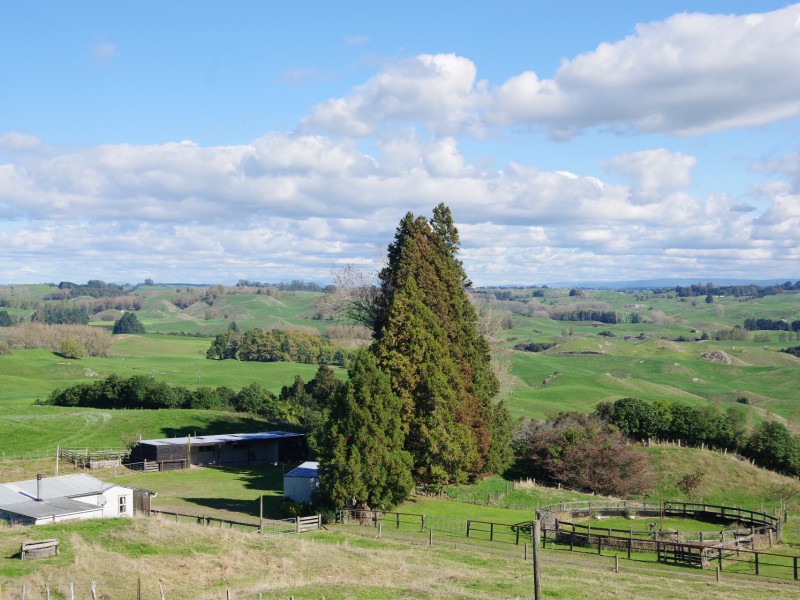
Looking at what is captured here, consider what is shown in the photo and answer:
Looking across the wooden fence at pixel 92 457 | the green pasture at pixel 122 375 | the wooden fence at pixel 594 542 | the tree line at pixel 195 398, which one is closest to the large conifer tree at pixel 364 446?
the wooden fence at pixel 594 542

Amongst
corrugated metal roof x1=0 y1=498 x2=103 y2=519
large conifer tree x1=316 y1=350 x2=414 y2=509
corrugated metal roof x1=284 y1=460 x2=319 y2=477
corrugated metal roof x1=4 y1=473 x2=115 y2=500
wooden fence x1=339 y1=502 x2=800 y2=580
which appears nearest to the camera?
wooden fence x1=339 y1=502 x2=800 y2=580

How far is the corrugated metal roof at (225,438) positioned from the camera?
6156cm

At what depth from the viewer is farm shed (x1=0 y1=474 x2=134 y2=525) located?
36.4 metres

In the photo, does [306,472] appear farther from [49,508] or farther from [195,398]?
[195,398]

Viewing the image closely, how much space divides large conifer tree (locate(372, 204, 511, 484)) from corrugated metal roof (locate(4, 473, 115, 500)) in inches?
736

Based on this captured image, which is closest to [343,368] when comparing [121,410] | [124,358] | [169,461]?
[124,358]

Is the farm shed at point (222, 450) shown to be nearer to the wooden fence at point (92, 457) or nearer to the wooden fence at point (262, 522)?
the wooden fence at point (92, 457)

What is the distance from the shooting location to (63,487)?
41.1m

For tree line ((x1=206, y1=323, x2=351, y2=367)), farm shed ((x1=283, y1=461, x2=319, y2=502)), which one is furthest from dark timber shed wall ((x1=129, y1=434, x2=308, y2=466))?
tree line ((x1=206, y1=323, x2=351, y2=367))

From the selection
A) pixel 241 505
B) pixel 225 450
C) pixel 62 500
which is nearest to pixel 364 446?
pixel 241 505

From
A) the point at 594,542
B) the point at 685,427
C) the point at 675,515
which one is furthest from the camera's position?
the point at 685,427

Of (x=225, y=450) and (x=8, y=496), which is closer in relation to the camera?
(x=8, y=496)

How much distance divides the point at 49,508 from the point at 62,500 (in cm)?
202

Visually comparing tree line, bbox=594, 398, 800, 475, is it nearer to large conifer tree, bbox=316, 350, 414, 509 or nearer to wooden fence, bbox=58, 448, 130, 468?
large conifer tree, bbox=316, 350, 414, 509
